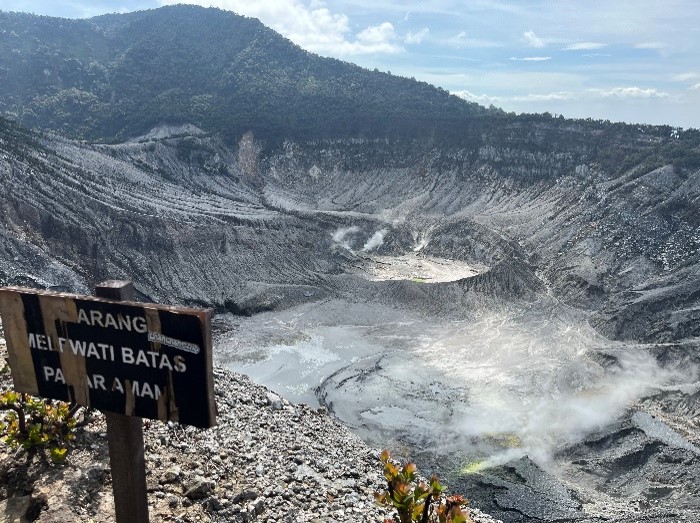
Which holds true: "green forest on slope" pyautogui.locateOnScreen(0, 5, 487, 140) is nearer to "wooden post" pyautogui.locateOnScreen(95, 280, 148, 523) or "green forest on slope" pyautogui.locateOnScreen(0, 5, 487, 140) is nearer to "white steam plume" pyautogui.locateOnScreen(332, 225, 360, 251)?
"white steam plume" pyautogui.locateOnScreen(332, 225, 360, 251)

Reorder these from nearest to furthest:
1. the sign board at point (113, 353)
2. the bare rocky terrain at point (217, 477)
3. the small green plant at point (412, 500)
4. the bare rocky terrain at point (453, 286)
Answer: the sign board at point (113, 353), the small green plant at point (412, 500), the bare rocky terrain at point (217, 477), the bare rocky terrain at point (453, 286)

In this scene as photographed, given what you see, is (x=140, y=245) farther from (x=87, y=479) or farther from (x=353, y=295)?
(x=87, y=479)

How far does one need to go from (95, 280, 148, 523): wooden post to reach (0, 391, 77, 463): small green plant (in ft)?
10.2

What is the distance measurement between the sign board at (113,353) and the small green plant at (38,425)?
124 inches

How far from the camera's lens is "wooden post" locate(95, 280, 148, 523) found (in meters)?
5.46

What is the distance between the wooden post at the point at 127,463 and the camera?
17.9ft

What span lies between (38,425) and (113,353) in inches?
165

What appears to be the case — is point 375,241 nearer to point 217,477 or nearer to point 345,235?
point 345,235

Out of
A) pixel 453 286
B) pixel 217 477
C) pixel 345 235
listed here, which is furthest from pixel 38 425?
pixel 345 235

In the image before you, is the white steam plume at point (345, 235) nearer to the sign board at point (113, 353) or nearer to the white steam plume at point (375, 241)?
the white steam plume at point (375, 241)

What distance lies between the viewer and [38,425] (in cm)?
841

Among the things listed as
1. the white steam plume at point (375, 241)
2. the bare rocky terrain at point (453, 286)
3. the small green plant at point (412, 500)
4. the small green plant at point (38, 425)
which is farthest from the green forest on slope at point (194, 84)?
the small green plant at point (412, 500)

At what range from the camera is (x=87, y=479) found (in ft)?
26.6

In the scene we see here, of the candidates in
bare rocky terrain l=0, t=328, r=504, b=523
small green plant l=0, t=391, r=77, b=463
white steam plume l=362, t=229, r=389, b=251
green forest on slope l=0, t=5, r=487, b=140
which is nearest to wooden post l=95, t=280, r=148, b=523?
bare rocky terrain l=0, t=328, r=504, b=523
